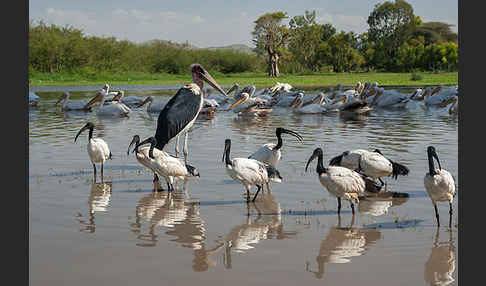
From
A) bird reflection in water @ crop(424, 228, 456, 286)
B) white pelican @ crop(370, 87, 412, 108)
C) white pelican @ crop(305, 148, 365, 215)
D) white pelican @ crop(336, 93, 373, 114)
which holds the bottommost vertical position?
bird reflection in water @ crop(424, 228, 456, 286)

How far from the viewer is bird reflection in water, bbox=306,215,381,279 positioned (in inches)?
206

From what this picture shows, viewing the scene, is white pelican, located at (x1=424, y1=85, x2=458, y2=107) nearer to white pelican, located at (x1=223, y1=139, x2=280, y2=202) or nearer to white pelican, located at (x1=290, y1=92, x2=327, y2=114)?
white pelican, located at (x1=290, y1=92, x2=327, y2=114)

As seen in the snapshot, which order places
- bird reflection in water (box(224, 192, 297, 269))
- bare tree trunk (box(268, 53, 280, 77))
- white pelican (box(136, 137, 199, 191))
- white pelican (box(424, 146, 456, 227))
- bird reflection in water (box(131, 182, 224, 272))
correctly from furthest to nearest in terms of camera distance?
1. bare tree trunk (box(268, 53, 280, 77))
2. white pelican (box(136, 137, 199, 191))
3. white pelican (box(424, 146, 456, 227))
4. bird reflection in water (box(224, 192, 297, 269))
5. bird reflection in water (box(131, 182, 224, 272))

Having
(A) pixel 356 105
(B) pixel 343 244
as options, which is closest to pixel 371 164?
(B) pixel 343 244

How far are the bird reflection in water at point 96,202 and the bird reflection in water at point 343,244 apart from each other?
263cm

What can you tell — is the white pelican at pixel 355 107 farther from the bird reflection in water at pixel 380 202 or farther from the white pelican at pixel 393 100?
the bird reflection in water at pixel 380 202

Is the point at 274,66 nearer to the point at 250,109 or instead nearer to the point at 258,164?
the point at 250,109

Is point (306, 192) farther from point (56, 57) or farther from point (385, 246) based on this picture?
point (56, 57)

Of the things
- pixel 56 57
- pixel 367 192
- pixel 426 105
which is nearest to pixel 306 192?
pixel 367 192

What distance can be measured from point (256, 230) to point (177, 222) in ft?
3.27

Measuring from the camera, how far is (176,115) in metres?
9.95

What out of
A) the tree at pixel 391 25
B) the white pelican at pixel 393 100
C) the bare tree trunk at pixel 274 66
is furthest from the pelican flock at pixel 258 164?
the tree at pixel 391 25

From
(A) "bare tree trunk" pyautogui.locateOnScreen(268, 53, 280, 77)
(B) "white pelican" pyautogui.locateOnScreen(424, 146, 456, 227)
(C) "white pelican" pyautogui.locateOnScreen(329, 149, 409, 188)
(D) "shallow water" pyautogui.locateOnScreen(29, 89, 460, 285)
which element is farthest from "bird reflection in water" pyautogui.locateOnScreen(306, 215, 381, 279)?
(A) "bare tree trunk" pyautogui.locateOnScreen(268, 53, 280, 77)

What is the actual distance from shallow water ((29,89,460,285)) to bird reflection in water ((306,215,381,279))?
0.03 feet
